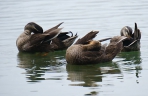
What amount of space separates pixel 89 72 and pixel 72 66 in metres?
0.75

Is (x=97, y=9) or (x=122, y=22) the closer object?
(x=122, y=22)

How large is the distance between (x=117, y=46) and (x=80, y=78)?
2.14 metres

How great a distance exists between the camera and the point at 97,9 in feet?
72.4

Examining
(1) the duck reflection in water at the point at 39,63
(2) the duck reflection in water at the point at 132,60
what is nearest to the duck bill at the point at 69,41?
(1) the duck reflection in water at the point at 39,63

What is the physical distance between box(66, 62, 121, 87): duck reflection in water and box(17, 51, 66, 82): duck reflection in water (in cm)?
39

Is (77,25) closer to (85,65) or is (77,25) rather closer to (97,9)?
(97,9)

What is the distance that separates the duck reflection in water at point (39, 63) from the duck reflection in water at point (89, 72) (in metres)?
0.39

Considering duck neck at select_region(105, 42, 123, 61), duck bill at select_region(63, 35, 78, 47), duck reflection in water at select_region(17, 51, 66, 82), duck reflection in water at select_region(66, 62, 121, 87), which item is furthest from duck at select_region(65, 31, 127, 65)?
duck bill at select_region(63, 35, 78, 47)

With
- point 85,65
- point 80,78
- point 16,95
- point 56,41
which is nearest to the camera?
point 16,95

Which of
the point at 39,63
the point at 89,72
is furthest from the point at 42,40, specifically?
the point at 89,72

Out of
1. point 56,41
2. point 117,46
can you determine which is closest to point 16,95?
point 117,46

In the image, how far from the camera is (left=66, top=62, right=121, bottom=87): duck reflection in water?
473 inches

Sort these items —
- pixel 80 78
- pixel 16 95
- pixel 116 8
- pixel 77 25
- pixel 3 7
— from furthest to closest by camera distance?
pixel 3 7 → pixel 116 8 → pixel 77 25 → pixel 80 78 → pixel 16 95

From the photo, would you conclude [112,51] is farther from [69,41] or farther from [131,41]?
[69,41]
